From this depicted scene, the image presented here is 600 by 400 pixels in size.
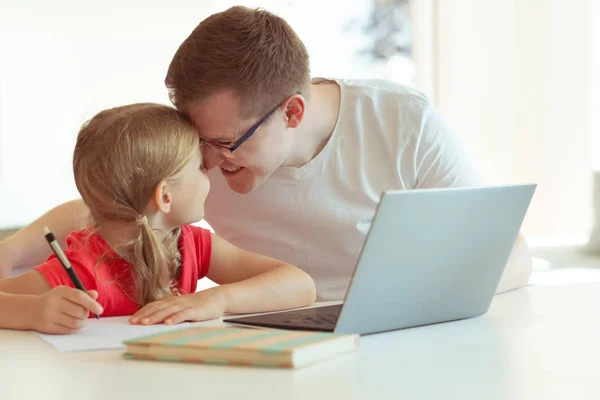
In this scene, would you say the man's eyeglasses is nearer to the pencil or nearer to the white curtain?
the pencil

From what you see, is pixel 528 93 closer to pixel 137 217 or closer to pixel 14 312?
pixel 137 217

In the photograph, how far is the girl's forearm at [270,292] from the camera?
136 centimetres

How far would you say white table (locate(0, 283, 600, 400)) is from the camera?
812mm

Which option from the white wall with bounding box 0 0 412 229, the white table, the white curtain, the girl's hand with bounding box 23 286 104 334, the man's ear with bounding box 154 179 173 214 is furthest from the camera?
the white curtain

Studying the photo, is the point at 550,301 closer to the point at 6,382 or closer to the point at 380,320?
the point at 380,320

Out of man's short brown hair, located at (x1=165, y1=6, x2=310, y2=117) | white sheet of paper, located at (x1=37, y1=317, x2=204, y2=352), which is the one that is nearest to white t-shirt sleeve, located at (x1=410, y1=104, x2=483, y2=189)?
man's short brown hair, located at (x1=165, y1=6, x2=310, y2=117)

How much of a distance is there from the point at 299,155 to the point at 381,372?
94 cm

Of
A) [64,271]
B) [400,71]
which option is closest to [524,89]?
[400,71]

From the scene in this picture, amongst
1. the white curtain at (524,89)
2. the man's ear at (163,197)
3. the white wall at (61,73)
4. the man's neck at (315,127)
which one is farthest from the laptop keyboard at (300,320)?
the white curtain at (524,89)

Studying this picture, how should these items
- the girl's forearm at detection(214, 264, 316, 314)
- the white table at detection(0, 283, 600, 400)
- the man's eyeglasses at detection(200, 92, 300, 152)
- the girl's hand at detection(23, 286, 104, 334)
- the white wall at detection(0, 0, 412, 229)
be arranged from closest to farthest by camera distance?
the white table at detection(0, 283, 600, 400) → the girl's hand at detection(23, 286, 104, 334) → the girl's forearm at detection(214, 264, 316, 314) → the man's eyeglasses at detection(200, 92, 300, 152) → the white wall at detection(0, 0, 412, 229)

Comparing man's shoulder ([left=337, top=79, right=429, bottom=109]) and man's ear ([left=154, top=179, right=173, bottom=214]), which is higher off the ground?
man's shoulder ([left=337, top=79, right=429, bottom=109])

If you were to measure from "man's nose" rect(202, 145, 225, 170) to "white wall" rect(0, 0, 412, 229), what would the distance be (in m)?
2.53

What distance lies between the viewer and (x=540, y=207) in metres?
5.01

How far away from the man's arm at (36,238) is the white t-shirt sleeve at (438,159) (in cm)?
72
